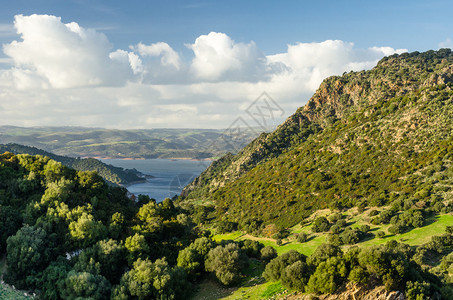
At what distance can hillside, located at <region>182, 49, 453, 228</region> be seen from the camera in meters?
57.4

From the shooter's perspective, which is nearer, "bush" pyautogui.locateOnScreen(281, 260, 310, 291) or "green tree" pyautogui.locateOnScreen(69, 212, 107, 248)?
"bush" pyautogui.locateOnScreen(281, 260, 310, 291)

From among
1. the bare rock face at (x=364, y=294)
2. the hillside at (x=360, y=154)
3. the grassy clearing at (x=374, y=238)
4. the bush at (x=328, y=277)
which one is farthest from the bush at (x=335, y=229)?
the bare rock face at (x=364, y=294)

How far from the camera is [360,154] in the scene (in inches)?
2936

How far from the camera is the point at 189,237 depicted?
38469mm

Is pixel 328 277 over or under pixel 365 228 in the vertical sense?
Answer: over

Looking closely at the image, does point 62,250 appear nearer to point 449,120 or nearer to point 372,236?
point 372,236

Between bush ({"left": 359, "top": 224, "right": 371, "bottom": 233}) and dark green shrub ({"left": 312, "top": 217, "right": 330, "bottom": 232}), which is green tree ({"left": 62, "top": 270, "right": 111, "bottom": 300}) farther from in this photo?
dark green shrub ({"left": 312, "top": 217, "right": 330, "bottom": 232})

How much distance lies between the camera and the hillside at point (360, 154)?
188 ft

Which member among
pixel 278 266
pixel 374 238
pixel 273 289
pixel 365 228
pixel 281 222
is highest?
pixel 278 266

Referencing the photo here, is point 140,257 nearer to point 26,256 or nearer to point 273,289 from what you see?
point 26,256

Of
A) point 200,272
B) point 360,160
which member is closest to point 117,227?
point 200,272

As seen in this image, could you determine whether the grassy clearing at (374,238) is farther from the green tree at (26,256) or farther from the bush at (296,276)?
the green tree at (26,256)

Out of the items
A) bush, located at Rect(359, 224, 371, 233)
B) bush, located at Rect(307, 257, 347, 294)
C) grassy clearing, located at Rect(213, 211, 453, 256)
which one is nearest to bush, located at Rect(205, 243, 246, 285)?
bush, located at Rect(307, 257, 347, 294)

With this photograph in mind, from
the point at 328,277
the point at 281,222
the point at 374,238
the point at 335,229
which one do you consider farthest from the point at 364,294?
the point at 281,222
